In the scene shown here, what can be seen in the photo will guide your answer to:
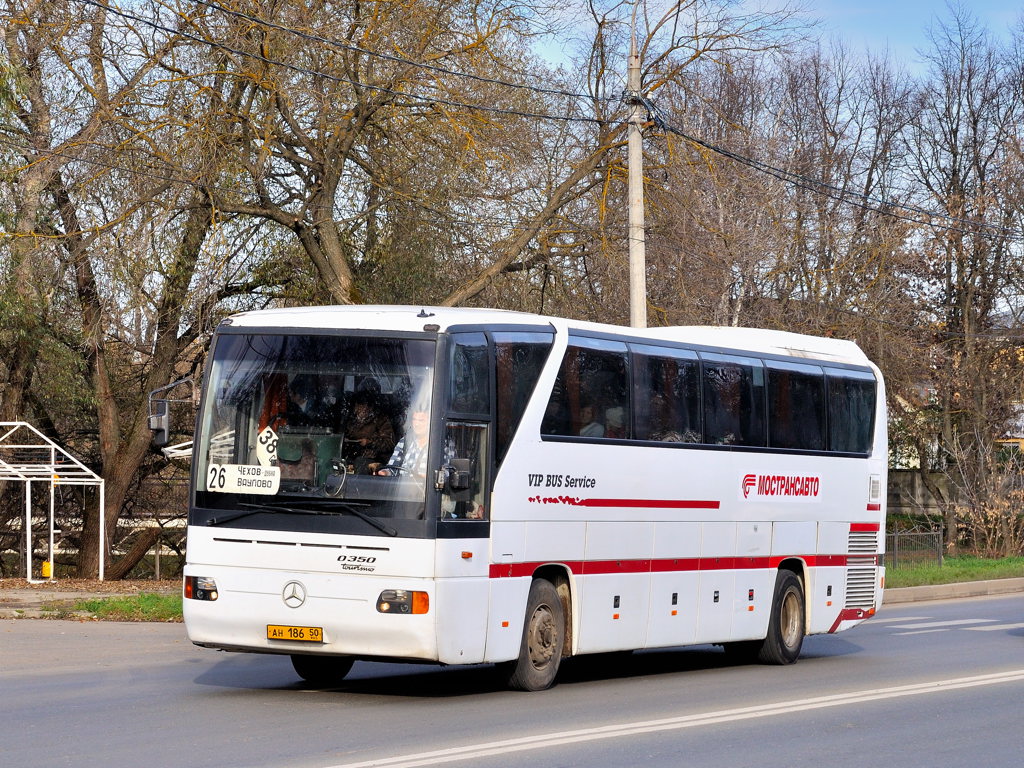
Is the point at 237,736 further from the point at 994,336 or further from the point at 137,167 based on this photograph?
the point at 994,336

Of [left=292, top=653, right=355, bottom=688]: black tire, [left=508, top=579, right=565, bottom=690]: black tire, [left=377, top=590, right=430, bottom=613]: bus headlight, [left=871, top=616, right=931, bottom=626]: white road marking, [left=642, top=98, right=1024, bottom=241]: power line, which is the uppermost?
[left=642, top=98, right=1024, bottom=241]: power line

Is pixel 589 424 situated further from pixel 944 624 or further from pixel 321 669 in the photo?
pixel 944 624

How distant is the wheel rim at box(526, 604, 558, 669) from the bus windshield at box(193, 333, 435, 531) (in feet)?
5.91

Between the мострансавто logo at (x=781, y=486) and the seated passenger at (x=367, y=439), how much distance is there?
5.13m

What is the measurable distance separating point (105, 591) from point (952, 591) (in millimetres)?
15265

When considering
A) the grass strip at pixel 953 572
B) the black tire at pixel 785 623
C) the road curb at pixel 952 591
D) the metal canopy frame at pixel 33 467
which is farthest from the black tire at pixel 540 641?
the grass strip at pixel 953 572

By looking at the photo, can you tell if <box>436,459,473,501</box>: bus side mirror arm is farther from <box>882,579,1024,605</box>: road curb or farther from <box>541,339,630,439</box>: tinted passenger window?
<box>882,579,1024,605</box>: road curb

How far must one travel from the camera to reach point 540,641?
1275cm

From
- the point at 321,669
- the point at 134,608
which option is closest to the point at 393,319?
the point at 321,669

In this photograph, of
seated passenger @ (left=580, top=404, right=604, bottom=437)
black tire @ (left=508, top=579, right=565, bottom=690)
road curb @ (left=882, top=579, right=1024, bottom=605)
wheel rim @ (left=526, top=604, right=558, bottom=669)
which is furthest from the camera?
road curb @ (left=882, top=579, right=1024, bottom=605)

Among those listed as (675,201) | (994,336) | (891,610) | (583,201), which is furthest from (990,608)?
(994,336)

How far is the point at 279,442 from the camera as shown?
468 inches

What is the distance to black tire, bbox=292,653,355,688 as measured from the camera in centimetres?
1303

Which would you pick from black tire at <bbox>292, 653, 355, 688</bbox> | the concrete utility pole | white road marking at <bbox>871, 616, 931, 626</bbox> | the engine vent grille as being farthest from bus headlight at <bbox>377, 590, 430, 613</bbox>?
white road marking at <bbox>871, 616, 931, 626</bbox>
